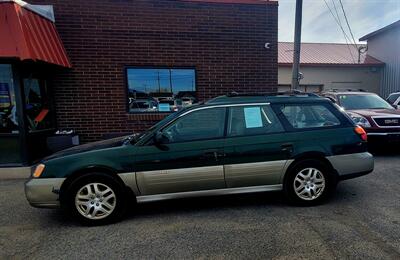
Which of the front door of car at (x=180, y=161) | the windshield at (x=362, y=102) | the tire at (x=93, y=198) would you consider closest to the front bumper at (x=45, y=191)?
the tire at (x=93, y=198)

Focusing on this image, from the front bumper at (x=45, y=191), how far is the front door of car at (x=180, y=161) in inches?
40.9

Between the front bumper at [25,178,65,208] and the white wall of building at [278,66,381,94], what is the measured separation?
14.9 m

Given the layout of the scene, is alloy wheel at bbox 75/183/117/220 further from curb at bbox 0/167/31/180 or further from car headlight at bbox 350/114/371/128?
car headlight at bbox 350/114/371/128

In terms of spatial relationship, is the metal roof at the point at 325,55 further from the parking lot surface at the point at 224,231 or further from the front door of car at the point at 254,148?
the parking lot surface at the point at 224,231

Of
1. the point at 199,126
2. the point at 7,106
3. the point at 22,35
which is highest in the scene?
the point at 22,35

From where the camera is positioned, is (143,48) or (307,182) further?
(143,48)

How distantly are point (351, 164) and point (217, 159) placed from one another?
2.03 meters

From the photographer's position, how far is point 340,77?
55.4 ft

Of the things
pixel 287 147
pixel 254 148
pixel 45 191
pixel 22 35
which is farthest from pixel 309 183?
pixel 22 35

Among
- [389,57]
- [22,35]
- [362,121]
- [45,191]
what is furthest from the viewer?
[389,57]

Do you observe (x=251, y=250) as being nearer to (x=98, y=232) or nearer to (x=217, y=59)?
(x=98, y=232)

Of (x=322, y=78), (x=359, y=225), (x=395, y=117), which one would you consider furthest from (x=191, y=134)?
(x=322, y=78)

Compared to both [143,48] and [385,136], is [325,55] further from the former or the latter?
[143,48]

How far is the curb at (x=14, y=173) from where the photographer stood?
19.5 ft
